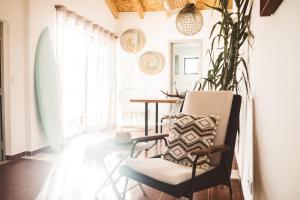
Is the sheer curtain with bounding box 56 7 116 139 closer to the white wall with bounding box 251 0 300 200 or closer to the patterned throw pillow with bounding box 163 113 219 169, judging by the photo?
the patterned throw pillow with bounding box 163 113 219 169

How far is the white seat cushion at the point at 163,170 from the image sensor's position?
1.76 meters

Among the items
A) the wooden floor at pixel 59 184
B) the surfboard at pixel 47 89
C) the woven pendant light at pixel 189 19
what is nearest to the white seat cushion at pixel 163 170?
the wooden floor at pixel 59 184

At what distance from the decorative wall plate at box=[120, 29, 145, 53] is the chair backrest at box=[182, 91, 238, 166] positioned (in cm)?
487

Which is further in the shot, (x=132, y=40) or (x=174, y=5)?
(x=132, y=40)

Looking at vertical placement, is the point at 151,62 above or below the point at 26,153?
above

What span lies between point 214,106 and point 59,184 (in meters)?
1.77

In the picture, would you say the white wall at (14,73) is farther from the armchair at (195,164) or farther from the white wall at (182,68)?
the white wall at (182,68)

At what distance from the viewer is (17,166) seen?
347 centimetres

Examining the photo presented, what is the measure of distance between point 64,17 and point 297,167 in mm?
4646

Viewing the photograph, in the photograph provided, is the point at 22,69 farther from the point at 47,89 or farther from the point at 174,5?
the point at 174,5

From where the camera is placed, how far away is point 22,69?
3.96 metres

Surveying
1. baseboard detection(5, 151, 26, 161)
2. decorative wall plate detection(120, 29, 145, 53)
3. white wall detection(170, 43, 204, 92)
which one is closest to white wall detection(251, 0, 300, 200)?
baseboard detection(5, 151, 26, 161)

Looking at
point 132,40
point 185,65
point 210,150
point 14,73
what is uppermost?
point 132,40

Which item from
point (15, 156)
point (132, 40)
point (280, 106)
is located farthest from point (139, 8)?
point (280, 106)
